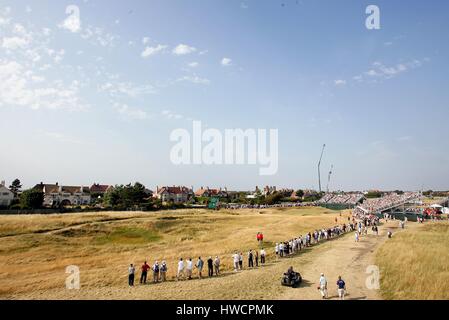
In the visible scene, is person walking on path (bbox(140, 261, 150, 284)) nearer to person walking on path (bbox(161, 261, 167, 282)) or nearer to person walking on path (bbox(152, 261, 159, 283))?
person walking on path (bbox(152, 261, 159, 283))

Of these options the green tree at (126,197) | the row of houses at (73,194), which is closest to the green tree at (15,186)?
the row of houses at (73,194)

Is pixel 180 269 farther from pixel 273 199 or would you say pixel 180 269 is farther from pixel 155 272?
pixel 273 199

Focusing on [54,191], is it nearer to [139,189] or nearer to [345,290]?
[139,189]

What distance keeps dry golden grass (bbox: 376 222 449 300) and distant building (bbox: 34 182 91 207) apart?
11729 centimetres

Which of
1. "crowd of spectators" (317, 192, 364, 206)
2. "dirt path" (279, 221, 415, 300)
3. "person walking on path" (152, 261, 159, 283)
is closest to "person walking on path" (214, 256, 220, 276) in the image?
"person walking on path" (152, 261, 159, 283)

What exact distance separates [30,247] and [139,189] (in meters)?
53.9

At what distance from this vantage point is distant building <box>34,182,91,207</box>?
125 metres

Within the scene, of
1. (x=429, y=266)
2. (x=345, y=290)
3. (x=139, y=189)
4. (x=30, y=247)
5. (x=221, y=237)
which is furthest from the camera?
(x=139, y=189)

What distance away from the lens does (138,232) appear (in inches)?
2266

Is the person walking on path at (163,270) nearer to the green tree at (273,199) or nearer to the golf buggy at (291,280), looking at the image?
the golf buggy at (291,280)

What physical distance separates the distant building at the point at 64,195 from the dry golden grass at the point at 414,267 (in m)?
117

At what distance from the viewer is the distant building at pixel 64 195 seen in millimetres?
124625

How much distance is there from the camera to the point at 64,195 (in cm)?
12762
